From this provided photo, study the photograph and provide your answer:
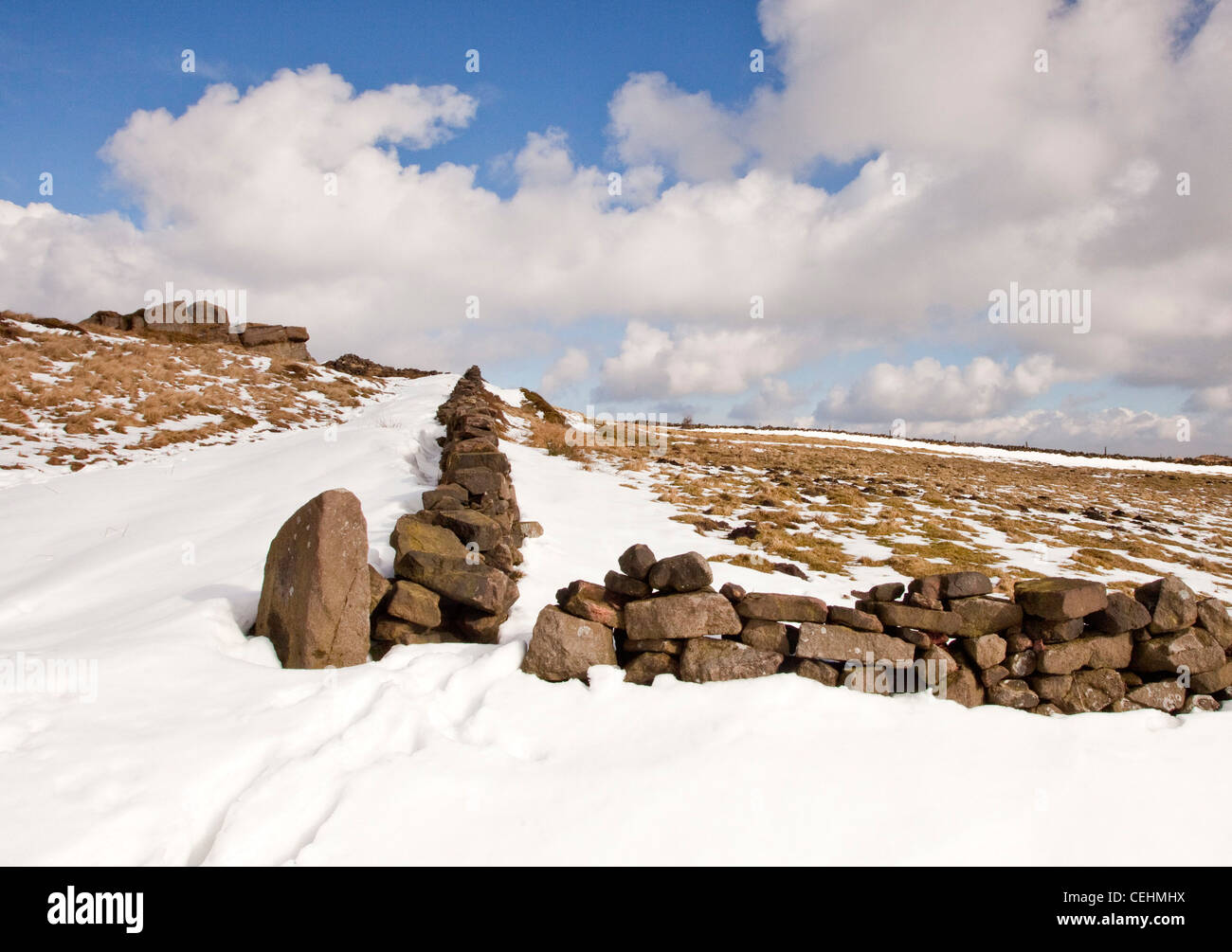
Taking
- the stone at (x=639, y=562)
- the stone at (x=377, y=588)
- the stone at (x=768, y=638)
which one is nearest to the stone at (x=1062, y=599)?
the stone at (x=768, y=638)

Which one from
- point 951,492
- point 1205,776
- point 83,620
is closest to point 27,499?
point 83,620

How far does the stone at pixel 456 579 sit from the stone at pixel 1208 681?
6.43m

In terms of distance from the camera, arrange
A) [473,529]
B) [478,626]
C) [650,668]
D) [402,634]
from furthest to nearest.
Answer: [473,529] < [478,626] < [402,634] < [650,668]

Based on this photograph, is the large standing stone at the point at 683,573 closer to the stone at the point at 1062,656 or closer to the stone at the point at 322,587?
the stone at the point at 322,587

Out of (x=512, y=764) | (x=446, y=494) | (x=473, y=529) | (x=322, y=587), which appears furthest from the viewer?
(x=446, y=494)

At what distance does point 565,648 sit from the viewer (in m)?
5.07

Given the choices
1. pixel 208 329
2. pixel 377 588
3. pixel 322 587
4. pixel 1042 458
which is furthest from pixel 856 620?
pixel 1042 458

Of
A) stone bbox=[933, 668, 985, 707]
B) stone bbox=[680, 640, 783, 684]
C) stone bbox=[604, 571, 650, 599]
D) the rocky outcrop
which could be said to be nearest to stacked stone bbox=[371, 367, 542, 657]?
stone bbox=[604, 571, 650, 599]

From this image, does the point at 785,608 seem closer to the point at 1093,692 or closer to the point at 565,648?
the point at 565,648

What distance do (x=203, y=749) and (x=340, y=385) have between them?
93.6 feet

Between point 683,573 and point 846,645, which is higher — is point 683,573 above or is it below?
above

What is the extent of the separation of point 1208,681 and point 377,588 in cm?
763

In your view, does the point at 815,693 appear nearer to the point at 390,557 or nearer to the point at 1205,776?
the point at 1205,776

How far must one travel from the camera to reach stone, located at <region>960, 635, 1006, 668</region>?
525cm
